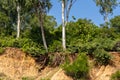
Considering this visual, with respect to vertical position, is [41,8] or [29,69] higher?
[41,8]

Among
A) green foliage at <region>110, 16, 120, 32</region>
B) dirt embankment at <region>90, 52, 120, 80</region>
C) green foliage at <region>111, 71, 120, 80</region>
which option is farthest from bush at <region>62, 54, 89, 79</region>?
green foliage at <region>110, 16, 120, 32</region>

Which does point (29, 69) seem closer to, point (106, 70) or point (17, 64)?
point (17, 64)

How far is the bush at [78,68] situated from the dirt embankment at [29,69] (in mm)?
Result: 503

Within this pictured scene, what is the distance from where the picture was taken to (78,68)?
1086 inches

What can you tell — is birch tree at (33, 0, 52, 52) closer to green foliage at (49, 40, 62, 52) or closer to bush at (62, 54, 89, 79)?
green foliage at (49, 40, 62, 52)

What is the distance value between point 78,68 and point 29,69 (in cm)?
477

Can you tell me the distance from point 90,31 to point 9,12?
581 inches

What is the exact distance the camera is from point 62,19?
3145 centimetres

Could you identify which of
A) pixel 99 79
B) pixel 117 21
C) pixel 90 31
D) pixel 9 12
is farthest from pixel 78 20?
A: pixel 9 12

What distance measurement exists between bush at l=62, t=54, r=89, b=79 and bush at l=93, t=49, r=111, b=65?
3.53 ft

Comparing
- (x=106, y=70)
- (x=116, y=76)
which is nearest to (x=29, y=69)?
(x=106, y=70)

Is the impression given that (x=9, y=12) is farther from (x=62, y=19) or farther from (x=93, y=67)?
(x=93, y=67)

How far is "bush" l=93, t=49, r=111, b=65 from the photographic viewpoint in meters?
28.4

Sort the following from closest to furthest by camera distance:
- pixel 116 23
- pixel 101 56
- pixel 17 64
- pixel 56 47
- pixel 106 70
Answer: pixel 101 56, pixel 106 70, pixel 17 64, pixel 56 47, pixel 116 23
